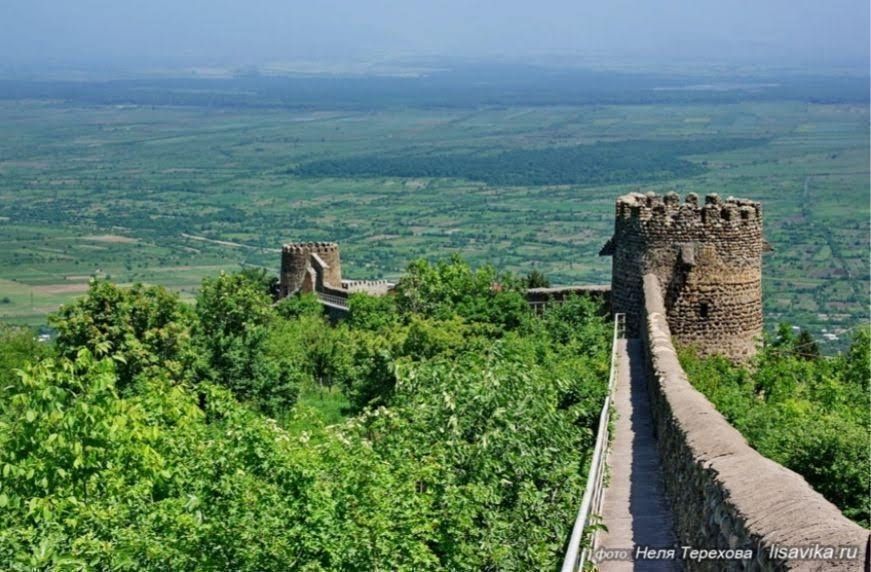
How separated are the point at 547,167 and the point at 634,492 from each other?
179 m

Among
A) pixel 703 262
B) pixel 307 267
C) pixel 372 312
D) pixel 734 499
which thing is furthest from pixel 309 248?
pixel 734 499

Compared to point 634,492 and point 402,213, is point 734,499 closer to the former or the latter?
point 634,492

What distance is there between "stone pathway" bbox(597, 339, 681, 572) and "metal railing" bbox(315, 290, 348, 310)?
80.1 feet

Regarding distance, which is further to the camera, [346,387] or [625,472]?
[346,387]

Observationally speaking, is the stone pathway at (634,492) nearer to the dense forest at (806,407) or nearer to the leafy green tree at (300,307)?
the dense forest at (806,407)

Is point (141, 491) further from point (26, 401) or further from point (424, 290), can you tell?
point (424, 290)

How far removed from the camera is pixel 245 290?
2998 centimetres

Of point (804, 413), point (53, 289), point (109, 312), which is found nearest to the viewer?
point (804, 413)

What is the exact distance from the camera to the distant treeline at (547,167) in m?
174

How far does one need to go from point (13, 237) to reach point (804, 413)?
369ft

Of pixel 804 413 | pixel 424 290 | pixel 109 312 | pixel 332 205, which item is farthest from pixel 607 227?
pixel 804 413

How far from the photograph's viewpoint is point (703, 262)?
22.0m

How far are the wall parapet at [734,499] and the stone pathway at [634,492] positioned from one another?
16cm

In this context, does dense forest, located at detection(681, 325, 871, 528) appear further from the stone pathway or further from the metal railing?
the metal railing
